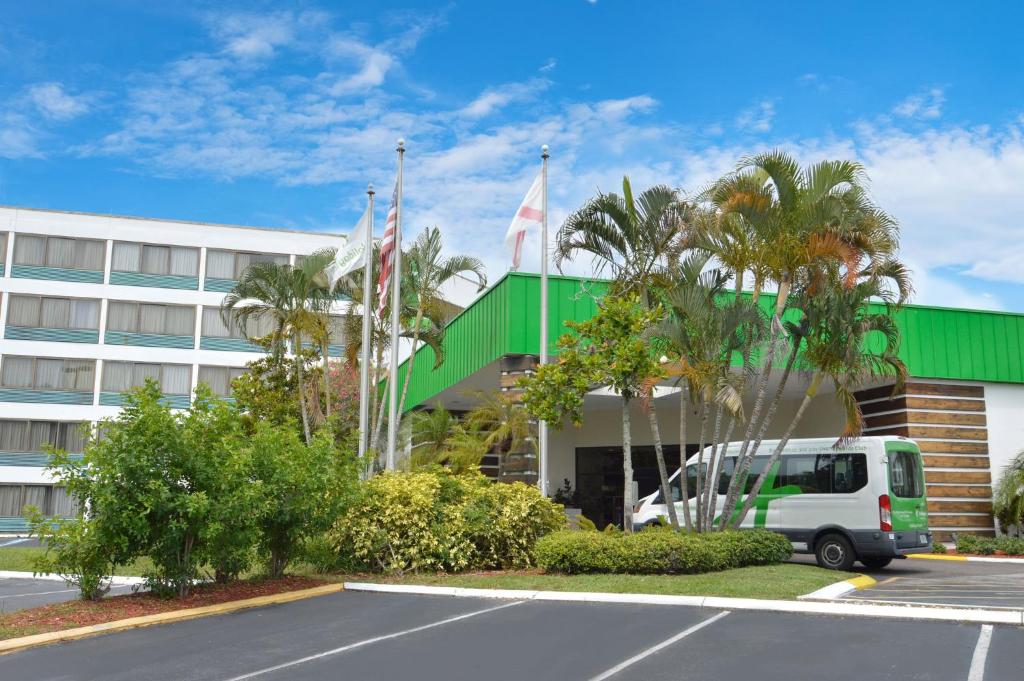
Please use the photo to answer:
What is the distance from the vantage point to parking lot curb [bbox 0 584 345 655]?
392 inches

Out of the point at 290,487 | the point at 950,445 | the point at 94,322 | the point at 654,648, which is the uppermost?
the point at 94,322

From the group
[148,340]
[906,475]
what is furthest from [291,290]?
[148,340]

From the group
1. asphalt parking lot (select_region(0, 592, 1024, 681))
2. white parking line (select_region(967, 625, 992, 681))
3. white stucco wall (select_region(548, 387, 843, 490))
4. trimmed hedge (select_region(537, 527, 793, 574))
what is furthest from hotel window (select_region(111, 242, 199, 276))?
white parking line (select_region(967, 625, 992, 681))

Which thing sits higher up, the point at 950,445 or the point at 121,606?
the point at 950,445

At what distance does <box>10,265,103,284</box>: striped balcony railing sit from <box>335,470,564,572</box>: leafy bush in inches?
1225

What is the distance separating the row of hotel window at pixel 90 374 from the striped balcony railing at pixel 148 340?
86 centimetres

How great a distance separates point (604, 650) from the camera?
8.96m

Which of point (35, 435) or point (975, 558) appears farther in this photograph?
point (35, 435)

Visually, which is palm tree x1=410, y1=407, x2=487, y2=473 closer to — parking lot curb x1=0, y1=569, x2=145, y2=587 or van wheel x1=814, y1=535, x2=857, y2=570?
parking lot curb x1=0, y1=569, x2=145, y2=587

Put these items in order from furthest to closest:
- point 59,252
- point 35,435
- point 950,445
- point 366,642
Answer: point 59,252
point 35,435
point 950,445
point 366,642

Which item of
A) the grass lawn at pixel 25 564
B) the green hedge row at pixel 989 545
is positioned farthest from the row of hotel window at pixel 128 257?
the green hedge row at pixel 989 545

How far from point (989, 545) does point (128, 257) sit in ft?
119

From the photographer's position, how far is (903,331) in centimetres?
2252

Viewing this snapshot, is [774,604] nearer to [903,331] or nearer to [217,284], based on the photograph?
[903,331]
